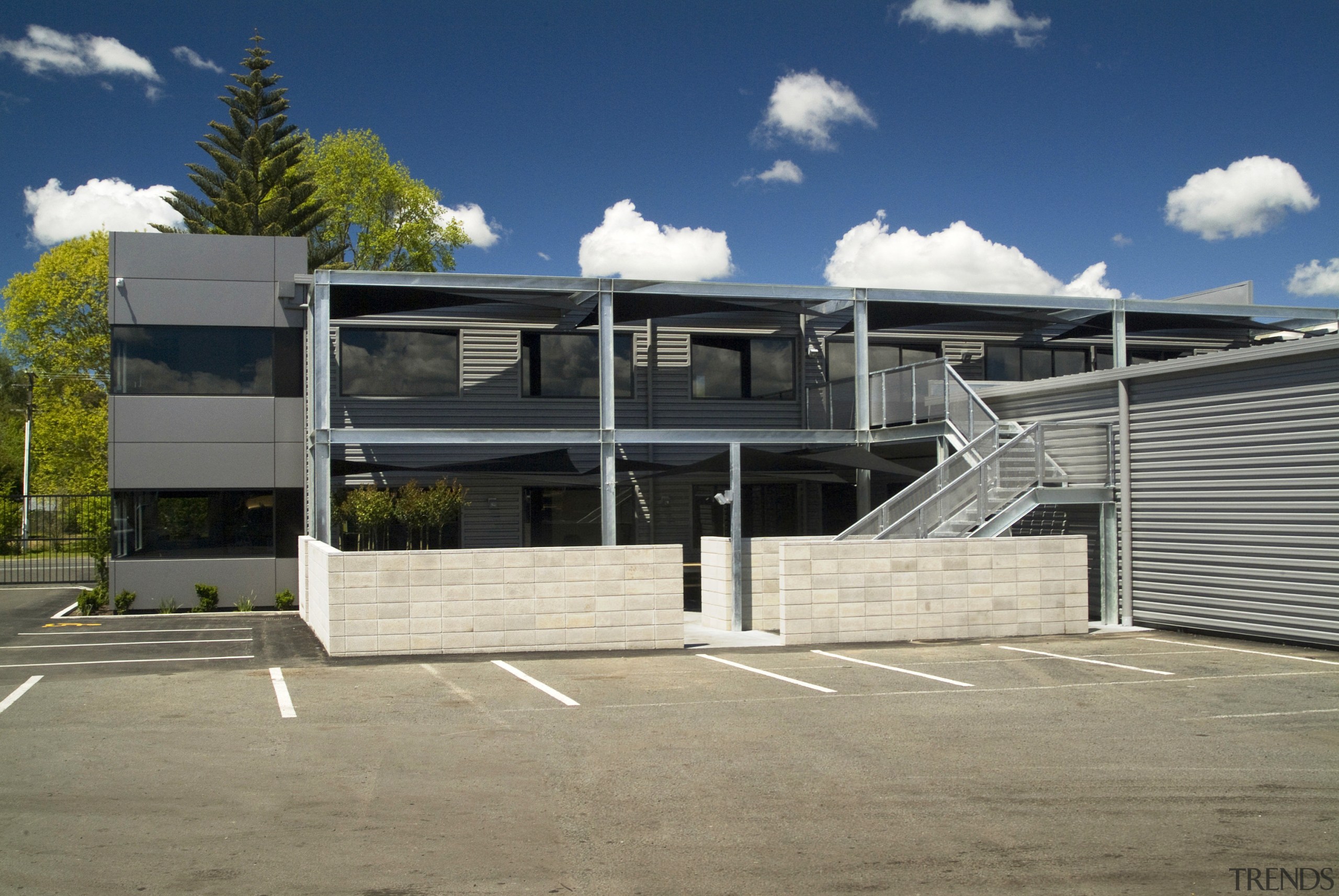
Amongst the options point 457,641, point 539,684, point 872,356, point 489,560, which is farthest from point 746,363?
point 539,684

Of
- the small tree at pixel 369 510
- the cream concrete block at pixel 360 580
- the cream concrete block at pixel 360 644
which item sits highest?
the small tree at pixel 369 510

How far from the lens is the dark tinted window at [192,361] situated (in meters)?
19.0

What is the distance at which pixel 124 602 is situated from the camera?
1875cm

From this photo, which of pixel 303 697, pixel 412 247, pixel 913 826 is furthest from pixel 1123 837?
pixel 412 247

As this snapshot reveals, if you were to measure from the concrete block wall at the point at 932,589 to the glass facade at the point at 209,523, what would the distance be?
10143 mm

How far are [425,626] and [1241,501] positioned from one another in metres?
10.3

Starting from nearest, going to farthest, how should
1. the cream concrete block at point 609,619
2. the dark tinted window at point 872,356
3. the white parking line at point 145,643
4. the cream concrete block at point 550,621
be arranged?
the cream concrete block at point 550,621 < the cream concrete block at point 609,619 < the white parking line at point 145,643 < the dark tinted window at point 872,356

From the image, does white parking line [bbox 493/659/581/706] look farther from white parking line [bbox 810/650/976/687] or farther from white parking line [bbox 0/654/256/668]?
white parking line [bbox 810/650/976/687]

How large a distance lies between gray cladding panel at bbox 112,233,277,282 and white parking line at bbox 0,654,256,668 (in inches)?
349

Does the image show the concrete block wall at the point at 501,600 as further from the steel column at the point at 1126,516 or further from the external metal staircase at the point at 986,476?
the steel column at the point at 1126,516

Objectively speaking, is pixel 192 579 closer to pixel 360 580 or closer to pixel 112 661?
pixel 112 661

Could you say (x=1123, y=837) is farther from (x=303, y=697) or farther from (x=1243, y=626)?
(x=1243, y=626)

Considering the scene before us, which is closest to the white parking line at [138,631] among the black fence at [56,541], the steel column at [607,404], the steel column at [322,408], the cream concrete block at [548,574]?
the steel column at [322,408]

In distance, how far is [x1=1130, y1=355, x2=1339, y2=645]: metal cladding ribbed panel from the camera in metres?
12.8
